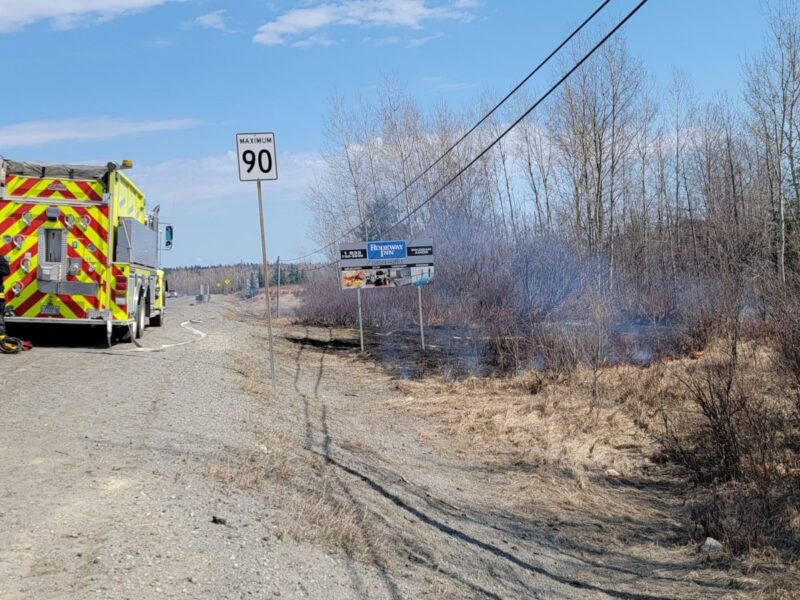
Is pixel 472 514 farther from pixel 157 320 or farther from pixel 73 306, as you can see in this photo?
pixel 157 320

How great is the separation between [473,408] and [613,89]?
19436 mm

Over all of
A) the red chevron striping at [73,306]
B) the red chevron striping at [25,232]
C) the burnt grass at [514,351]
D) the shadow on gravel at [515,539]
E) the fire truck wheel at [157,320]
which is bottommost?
the shadow on gravel at [515,539]

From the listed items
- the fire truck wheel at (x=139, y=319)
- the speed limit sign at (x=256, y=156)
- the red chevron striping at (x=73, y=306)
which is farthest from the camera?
the fire truck wheel at (x=139, y=319)

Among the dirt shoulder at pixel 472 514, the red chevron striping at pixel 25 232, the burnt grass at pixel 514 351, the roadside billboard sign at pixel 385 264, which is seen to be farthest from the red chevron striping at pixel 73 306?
the roadside billboard sign at pixel 385 264

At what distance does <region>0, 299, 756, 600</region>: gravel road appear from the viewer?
4617 mm

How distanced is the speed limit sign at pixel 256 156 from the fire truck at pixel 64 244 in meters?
4.27

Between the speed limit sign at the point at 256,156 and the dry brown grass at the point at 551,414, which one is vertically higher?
the speed limit sign at the point at 256,156

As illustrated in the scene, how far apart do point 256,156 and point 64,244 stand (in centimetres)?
493

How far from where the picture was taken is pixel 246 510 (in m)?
5.78

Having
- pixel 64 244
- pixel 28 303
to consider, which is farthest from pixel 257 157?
pixel 28 303

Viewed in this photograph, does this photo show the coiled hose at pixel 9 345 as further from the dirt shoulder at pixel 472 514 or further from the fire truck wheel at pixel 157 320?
the fire truck wheel at pixel 157 320

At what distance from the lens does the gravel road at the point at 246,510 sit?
4617 mm

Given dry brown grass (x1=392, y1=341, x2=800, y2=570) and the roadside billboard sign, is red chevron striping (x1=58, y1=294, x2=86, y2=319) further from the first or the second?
the roadside billboard sign

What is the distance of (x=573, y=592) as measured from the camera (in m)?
6.28
